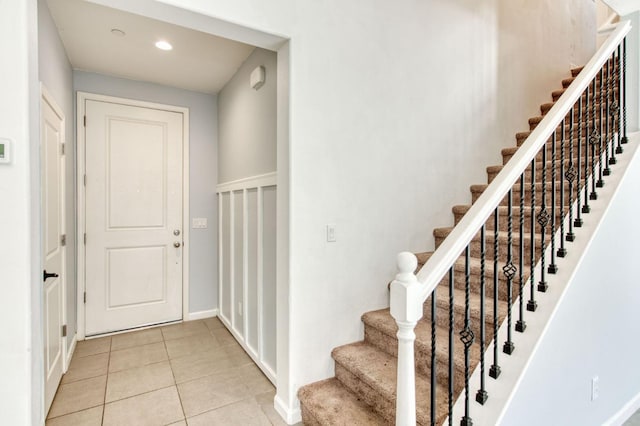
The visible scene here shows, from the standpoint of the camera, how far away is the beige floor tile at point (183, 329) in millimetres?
3396

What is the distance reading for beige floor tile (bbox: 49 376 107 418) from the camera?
2205 mm

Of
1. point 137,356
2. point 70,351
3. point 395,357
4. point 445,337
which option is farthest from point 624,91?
point 70,351

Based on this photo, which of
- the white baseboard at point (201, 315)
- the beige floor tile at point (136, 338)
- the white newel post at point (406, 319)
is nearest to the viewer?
the white newel post at point (406, 319)

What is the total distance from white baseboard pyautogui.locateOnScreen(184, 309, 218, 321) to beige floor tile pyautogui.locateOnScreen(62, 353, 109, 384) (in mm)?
925

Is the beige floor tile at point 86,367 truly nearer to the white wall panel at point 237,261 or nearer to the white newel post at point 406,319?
the white wall panel at point 237,261

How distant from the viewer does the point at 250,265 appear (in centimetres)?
296

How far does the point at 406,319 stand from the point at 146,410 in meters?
1.99

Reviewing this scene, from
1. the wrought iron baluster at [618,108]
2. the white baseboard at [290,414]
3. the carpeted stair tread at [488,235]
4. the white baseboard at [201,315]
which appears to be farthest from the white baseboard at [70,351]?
the wrought iron baluster at [618,108]

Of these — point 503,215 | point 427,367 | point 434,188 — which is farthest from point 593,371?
point 434,188

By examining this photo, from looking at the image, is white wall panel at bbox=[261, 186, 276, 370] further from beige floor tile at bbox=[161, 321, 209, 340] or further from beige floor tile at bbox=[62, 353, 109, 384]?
beige floor tile at bbox=[62, 353, 109, 384]

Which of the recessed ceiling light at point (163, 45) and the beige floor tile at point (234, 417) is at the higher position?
→ the recessed ceiling light at point (163, 45)

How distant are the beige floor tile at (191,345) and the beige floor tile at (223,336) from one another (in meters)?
0.05

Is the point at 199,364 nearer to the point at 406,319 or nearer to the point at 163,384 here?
the point at 163,384

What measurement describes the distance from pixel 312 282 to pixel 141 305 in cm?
245
